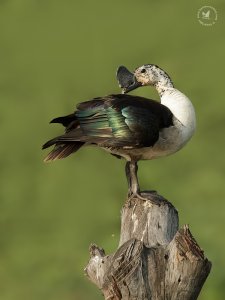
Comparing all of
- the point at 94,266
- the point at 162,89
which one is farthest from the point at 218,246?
the point at 94,266

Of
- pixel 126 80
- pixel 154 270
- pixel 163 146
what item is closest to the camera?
pixel 154 270

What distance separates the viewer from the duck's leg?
854 cm

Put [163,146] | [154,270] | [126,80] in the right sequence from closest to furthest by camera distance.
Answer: [154,270] < [163,146] < [126,80]

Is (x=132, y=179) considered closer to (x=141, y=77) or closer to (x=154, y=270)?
(x=141, y=77)

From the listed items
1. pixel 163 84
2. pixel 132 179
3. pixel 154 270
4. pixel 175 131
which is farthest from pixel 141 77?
pixel 154 270

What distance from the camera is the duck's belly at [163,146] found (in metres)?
8.57

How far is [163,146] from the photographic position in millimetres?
8594

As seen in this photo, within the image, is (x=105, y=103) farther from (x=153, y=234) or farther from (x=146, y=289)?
(x=146, y=289)

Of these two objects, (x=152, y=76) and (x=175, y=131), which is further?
(x=152, y=76)

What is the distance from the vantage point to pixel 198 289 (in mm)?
Answer: 7664

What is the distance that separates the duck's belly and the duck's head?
674 millimetres

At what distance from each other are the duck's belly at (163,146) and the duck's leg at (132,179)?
7 cm

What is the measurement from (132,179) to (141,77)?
1125mm

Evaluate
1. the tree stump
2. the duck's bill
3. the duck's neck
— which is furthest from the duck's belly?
the tree stump
